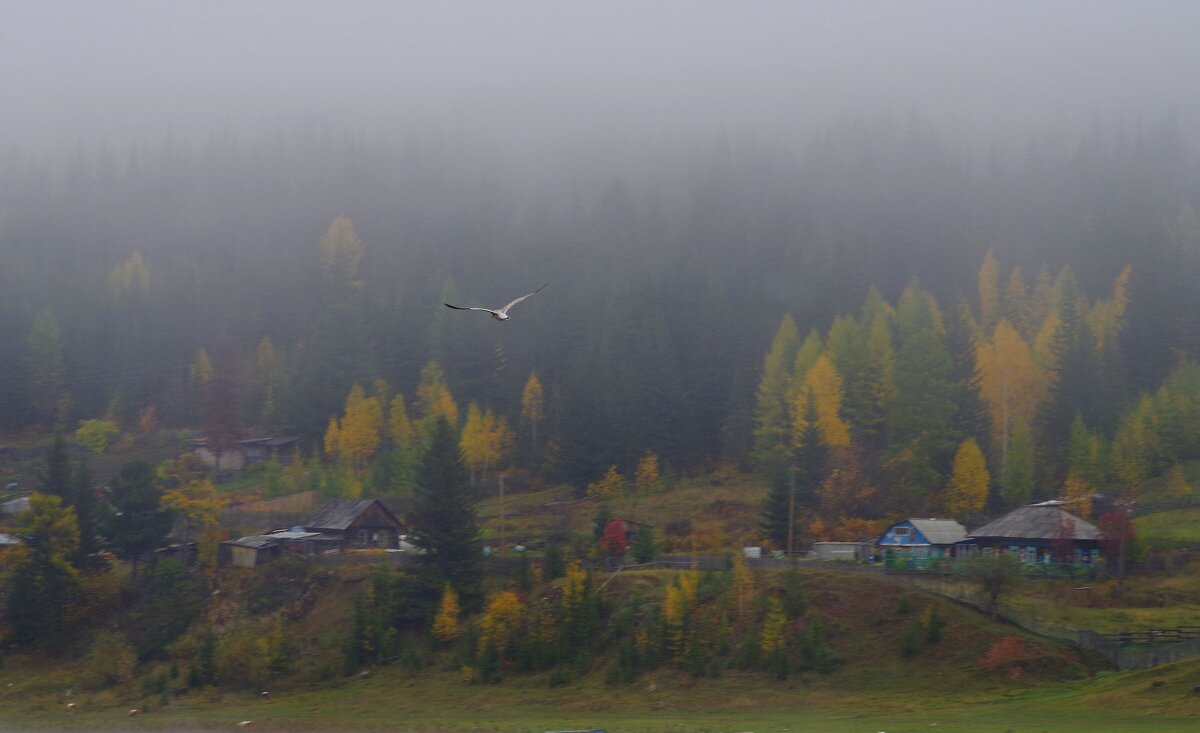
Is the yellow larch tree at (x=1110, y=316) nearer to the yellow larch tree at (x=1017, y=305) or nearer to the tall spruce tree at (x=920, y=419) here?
the yellow larch tree at (x=1017, y=305)

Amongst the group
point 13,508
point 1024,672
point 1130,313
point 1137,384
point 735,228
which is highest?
point 735,228

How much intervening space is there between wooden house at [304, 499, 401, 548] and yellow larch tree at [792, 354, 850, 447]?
29.7 metres

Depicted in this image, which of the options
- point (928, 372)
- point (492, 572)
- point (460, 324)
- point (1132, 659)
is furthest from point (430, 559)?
point (460, 324)

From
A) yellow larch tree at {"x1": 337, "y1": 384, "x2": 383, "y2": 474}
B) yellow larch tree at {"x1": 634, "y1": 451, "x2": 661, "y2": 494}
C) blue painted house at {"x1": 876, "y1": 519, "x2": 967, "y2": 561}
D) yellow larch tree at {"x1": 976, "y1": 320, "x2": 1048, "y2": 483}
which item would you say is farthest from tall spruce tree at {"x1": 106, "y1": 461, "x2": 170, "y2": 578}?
yellow larch tree at {"x1": 976, "y1": 320, "x2": 1048, "y2": 483}

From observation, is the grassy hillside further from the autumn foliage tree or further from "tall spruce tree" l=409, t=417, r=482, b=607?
the autumn foliage tree

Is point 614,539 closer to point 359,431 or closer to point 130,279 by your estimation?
point 359,431

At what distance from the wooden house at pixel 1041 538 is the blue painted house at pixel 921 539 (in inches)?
52.9

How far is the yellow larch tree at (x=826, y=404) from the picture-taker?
93562mm

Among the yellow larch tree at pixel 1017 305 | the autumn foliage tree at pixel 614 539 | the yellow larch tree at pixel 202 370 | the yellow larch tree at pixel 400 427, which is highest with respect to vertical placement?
the yellow larch tree at pixel 1017 305

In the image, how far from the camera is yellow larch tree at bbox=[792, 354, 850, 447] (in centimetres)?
9356

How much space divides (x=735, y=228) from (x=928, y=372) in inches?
2336

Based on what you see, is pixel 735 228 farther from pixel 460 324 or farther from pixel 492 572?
pixel 492 572

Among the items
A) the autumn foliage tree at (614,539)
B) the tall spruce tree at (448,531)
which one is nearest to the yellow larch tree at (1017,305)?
the autumn foliage tree at (614,539)

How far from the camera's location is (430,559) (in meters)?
70.5
